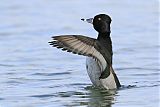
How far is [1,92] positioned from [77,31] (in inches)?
253

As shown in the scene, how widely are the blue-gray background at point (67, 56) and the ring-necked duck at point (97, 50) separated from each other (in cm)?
20

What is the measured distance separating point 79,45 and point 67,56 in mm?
4057

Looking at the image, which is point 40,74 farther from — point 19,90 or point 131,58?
point 131,58

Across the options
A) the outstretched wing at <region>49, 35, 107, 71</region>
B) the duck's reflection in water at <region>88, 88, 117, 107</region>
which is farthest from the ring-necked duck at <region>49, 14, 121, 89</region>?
the duck's reflection in water at <region>88, 88, 117, 107</region>

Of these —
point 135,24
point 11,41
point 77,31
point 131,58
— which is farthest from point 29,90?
point 135,24

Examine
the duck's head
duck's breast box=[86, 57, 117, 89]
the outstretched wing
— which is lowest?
duck's breast box=[86, 57, 117, 89]

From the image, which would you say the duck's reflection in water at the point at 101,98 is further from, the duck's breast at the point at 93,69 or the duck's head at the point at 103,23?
the duck's head at the point at 103,23

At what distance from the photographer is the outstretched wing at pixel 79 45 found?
9.94 meters

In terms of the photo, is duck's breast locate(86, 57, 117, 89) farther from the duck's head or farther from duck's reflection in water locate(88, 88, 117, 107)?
the duck's head

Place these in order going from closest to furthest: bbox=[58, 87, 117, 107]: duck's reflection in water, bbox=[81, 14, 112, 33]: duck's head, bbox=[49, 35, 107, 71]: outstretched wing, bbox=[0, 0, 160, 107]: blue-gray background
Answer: bbox=[58, 87, 117, 107]: duck's reflection in water → bbox=[49, 35, 107, 71]: outstretched wing → bbox=[0, 0, 160, 107]: blue-gray background → bbox=[81, 14, 112, 33]: duck's head

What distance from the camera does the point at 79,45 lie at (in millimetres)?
10070

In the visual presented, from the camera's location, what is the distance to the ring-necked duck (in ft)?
32.8

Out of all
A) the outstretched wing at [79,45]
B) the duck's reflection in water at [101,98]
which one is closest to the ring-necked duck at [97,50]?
the outstretched wing at [79,45]

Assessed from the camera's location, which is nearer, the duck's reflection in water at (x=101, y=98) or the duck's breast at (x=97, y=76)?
the duck's reflection in water at (x=101, y=98)
